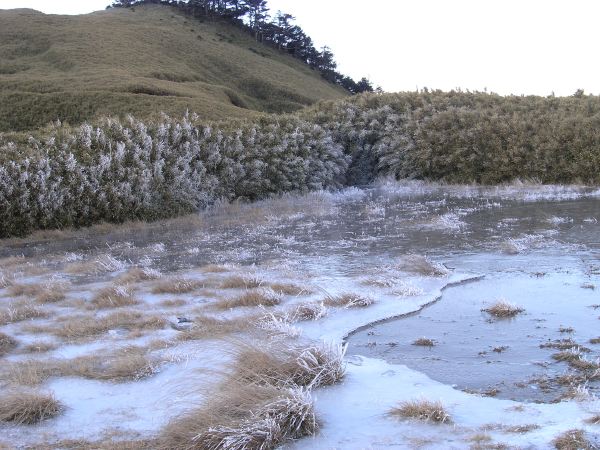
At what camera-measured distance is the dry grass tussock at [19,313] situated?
24.2ft

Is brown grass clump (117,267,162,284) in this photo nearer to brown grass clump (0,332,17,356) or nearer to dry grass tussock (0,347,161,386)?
brown grass clump (0,332,17,356)

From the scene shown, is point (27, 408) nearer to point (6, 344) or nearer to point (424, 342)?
point (6, 344)

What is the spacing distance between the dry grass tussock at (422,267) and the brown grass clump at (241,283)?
2073mm

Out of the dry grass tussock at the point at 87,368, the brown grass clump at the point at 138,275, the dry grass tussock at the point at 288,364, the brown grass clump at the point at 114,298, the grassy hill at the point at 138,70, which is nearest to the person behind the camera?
the dry grass tussock at the point at 288,364

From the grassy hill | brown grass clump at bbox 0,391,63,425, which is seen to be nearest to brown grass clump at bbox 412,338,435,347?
brown grass clump at bbox 0,391,63,425

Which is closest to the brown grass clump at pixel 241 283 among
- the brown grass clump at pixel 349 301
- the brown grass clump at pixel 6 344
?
the brown grass clump at pixel 349 301

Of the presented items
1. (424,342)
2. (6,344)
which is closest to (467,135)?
(424,342)

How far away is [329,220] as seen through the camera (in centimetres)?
1507

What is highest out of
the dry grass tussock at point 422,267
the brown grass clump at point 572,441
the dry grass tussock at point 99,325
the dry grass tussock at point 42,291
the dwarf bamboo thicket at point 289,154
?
the dwarf bamboo thicket at point 289,154

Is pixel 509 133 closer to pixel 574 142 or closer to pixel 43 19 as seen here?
pixel 574 142

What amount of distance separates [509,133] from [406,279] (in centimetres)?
1427

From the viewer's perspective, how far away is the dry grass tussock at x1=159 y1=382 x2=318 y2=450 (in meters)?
4.05

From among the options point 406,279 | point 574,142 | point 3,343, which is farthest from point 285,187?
point 3,343

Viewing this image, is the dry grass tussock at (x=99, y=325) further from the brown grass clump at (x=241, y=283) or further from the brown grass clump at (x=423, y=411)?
the brown grass clump at (x=423, y=411)
